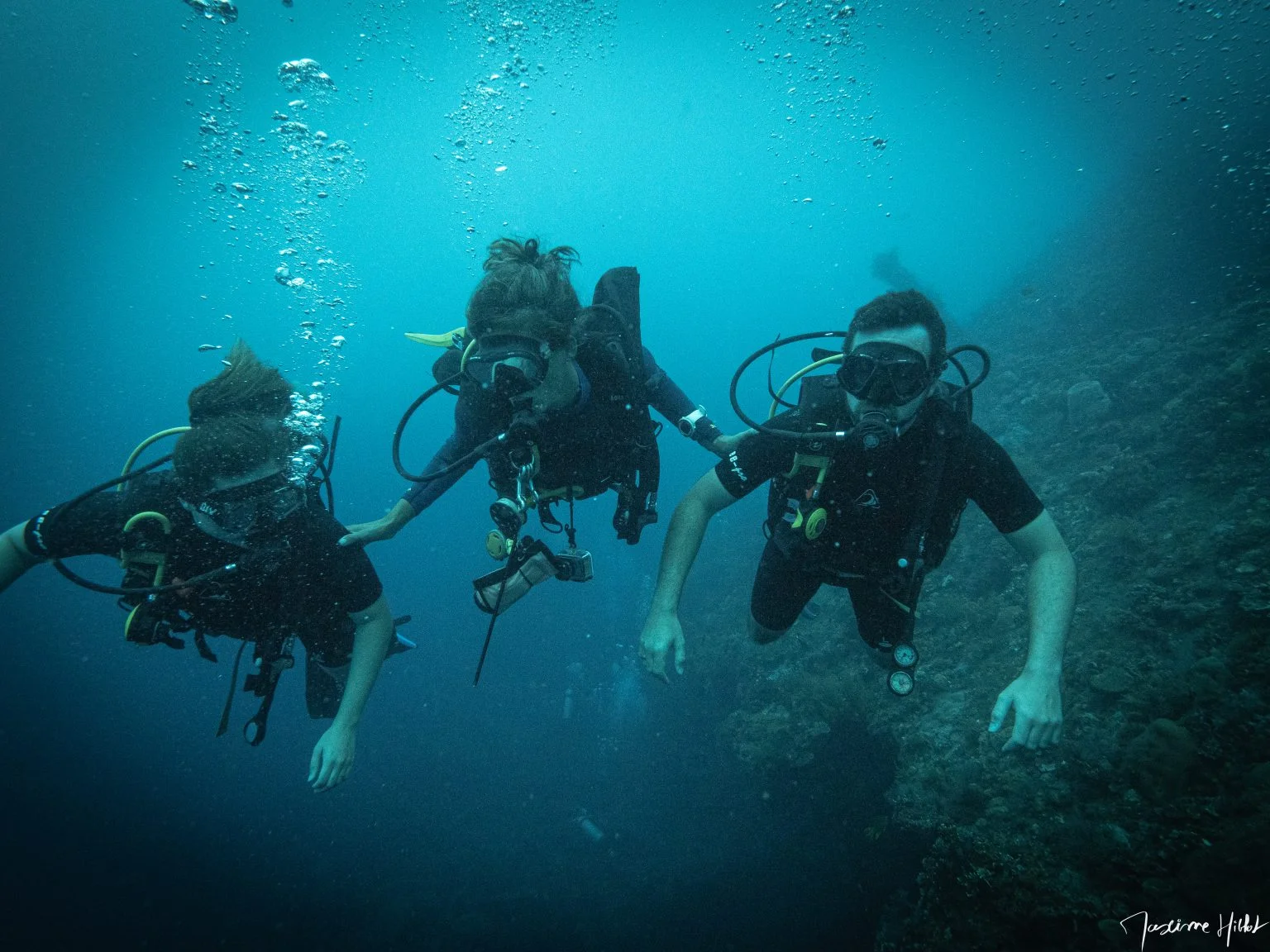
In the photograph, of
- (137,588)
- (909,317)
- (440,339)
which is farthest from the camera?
(440,339)

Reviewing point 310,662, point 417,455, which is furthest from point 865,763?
point 417,455

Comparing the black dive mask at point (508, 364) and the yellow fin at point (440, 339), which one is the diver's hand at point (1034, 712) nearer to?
the black dive mask at point (508, 364)

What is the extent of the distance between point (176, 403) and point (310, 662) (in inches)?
3652

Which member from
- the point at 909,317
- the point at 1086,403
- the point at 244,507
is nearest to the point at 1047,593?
the point at 909,317

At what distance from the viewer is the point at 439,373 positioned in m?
3.83

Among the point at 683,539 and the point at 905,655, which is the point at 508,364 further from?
the point at 905,655

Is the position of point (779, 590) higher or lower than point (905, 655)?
higher

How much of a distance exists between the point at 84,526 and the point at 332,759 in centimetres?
216

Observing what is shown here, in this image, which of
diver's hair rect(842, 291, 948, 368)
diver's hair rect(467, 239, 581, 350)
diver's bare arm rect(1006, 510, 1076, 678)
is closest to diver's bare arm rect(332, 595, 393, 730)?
diver's hair rect(467, 239, 581, 350)

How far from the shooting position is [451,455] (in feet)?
12.1

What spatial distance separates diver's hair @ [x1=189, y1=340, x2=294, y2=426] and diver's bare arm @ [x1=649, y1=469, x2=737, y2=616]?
3.03 metres

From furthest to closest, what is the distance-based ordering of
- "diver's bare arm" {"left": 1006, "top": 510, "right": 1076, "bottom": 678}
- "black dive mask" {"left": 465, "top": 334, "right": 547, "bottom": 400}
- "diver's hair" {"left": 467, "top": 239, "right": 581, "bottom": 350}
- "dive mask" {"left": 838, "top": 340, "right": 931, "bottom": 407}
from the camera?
"diver's hair" {"left": 467, "top": 239, "right": 581, "bottom": 350} → "black dive mask" {"left": 465, "top": 334, "right": 547, "bottom": 400} → "dive mask" {"left": 838, "top": 340, "right": 931, "bottom": 407} → "diver's bare arm" {"left": 1006, "top": 510, "right": 1076, "bottom": 678}

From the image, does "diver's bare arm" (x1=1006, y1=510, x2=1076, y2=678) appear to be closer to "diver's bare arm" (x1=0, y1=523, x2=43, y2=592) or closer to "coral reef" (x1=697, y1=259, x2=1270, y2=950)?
"coral reef" (x1=697, y1=259, x2=1270, y2=950)

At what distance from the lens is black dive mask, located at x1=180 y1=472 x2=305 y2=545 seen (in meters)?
2.96
